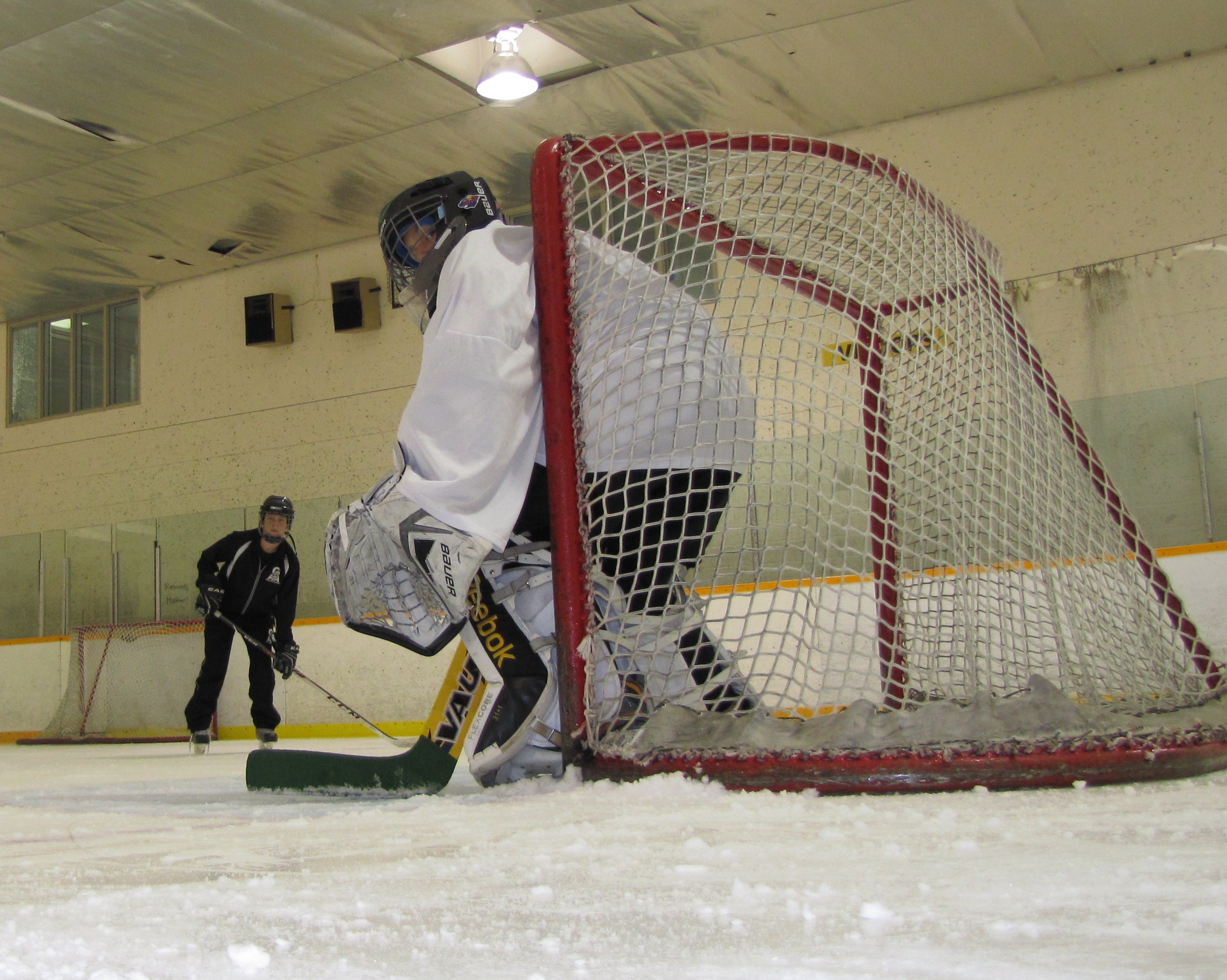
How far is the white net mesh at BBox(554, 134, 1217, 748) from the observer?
1.87 m

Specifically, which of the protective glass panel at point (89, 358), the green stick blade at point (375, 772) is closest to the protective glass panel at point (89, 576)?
the protective glass panel at point (89, 358)

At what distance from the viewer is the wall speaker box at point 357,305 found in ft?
23.4

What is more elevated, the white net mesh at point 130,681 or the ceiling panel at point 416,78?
the ceiling panel at point 416,78

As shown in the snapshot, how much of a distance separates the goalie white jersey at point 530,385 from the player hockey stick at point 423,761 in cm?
30

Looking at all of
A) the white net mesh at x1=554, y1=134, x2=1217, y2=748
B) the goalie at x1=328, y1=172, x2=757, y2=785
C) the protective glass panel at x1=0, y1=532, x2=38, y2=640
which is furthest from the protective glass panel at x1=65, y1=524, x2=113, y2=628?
the white net mesh at x1=554, y1=134, x2=1217, y2=748

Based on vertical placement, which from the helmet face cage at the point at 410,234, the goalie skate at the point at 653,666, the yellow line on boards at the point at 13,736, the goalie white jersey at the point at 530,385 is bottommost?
the yellow line on boards at the point at 13,736

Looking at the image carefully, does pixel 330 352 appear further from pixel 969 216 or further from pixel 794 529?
pixel 794 529

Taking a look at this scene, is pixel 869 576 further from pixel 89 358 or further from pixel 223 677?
A: pixel 89 358

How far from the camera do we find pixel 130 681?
6848mm

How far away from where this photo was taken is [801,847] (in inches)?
41.9

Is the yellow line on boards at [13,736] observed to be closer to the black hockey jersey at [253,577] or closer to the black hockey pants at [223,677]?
the black hockey pants at [223,677]

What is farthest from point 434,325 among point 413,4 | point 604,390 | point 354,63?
point 354,63

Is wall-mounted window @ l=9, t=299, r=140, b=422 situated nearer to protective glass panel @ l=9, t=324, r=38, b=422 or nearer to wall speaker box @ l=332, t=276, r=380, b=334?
protective glass panel @ l=9, t=324, r=38, b=422

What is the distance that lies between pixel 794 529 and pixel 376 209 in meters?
5.28
